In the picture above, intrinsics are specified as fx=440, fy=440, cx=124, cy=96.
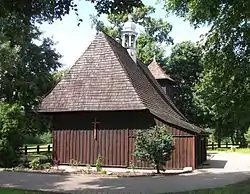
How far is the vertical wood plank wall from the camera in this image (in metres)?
24.6

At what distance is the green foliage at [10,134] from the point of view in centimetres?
2534

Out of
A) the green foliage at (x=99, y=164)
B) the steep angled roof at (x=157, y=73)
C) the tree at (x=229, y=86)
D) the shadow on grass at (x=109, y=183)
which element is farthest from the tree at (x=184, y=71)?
the shadow on grass at (x=109, y=183)

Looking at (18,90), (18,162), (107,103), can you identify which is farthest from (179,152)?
(18,90)

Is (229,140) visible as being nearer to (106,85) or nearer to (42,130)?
(42,130)

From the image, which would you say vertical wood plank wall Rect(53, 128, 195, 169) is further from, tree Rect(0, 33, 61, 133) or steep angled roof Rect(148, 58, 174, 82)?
steep angled roof Rect(148, 58, 174, 82)

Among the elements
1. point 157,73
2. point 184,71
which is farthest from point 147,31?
point 157,73

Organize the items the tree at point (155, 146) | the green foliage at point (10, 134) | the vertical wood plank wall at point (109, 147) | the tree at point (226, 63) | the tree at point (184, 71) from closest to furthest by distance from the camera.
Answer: the tree at point (226, 63) → the tree at point (155, 146) → the vertical wood plank wall at point (109, 147) → the green foliage at point (10, 134) → the tree at point (184, 71)

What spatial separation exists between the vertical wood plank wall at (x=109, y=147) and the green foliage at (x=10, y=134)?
2.26 metres

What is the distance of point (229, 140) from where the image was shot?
7012cm

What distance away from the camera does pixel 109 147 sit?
2561 cm

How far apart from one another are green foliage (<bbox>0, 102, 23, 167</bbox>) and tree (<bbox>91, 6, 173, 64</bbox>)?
93.0ft

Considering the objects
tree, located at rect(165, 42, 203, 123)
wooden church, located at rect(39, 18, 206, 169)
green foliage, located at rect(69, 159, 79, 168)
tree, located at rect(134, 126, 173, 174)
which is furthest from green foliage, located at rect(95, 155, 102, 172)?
tree, located at rect(165, 42, 203, 123)

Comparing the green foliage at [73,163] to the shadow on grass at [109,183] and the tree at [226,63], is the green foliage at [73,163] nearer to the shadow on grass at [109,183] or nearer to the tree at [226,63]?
the shadow on grass at [109,183]

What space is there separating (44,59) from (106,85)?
1712cm
